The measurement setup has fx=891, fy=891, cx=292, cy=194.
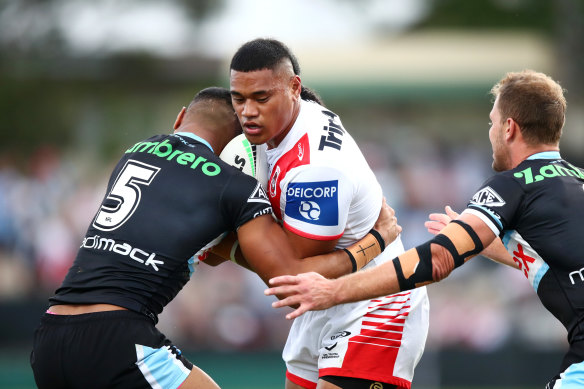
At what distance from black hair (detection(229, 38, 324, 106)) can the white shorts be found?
1.49m

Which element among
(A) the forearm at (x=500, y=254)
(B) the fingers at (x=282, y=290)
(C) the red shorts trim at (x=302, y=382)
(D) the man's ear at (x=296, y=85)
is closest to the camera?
(B) the fingers at (x=282, y=290)

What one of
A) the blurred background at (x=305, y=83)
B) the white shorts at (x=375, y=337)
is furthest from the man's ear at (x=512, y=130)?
the blurred background at (x=305, y=83)

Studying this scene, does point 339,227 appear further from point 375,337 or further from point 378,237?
point 375,337

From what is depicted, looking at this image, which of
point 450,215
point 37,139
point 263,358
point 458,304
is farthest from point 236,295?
point 37,139

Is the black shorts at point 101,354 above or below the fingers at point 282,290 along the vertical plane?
below

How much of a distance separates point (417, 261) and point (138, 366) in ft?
5.33

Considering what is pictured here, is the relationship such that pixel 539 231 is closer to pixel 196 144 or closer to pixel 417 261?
pixel 417 261

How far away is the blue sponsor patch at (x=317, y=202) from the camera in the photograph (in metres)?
5.39

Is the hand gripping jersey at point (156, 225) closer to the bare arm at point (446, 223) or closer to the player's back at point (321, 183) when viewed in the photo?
the player's back at point (321, 183)

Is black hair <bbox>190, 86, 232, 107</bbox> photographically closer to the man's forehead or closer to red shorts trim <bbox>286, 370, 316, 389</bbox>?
the man's forehead

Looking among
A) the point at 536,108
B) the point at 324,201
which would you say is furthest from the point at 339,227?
the point at 536,108

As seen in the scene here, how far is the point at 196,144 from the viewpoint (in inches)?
213

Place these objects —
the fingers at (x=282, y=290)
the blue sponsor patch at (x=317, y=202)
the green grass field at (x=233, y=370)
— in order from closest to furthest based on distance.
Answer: the fingers at (x=282, y=290)
the blue sponsor patch at (x=317, y=202)
the green grass field at (x=233, y=370)

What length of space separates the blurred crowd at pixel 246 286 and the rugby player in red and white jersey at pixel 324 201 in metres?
7.29
